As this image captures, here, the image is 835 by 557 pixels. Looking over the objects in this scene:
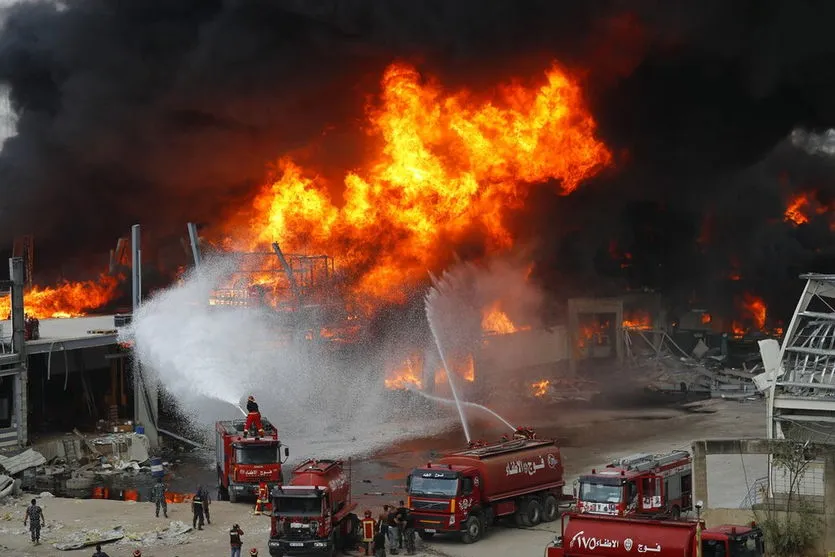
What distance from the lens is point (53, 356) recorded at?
133 ft

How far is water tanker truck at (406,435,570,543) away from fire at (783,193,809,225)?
5020cm

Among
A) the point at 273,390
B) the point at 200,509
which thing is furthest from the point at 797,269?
the point at 200,509

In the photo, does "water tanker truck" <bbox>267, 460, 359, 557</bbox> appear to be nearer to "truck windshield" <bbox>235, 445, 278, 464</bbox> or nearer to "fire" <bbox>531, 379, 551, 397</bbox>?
"truck windshield" <bbox>235, 445, 278, 464</bbox>

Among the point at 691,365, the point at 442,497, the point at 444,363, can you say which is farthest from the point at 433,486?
the point at 691,365

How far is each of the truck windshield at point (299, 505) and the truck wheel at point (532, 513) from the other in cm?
536

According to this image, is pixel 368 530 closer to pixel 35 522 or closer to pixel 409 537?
pixel 409 537

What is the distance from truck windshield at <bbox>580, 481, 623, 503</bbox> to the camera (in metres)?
20.9

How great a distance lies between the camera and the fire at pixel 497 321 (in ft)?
185

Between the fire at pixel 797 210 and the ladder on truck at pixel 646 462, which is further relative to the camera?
the fire at pixel 797 210

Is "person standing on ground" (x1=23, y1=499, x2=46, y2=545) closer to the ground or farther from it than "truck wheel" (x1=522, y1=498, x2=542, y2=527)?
farther from it

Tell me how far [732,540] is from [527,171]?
36.3 m

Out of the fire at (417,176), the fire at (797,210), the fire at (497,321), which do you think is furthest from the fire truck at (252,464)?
the fire at (797,210)

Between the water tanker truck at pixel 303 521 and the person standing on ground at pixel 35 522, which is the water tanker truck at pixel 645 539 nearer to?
the water tanker truck at pixel 303 521

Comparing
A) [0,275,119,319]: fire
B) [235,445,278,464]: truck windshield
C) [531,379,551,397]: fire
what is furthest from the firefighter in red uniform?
[0,275,119,319]: fire
